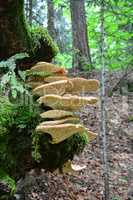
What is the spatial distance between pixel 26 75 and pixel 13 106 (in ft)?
1.53

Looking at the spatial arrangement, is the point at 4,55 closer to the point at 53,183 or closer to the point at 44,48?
the point at 44,48

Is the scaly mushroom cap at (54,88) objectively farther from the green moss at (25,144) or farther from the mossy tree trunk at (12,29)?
the mossy tree trunk at (12,29)

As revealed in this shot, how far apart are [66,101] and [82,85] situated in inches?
18.6

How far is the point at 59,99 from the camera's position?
3.47 m

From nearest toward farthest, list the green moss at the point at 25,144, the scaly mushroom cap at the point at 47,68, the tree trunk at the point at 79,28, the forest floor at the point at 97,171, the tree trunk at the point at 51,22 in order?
the green moss at the point at 25,144 → the scaly mushroom cap at the point at 47,68 → the forest floor at the point at 97,171 → the tree trunk at the point at 79,28 → the tree trunk at the point at 51,22

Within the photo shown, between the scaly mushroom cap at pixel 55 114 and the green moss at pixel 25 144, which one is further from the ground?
the scaly mushroom cap at pixel 55 114

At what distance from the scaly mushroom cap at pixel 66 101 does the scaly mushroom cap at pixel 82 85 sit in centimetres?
33

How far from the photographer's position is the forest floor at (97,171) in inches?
218

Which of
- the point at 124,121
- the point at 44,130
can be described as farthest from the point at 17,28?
the point at 124,121

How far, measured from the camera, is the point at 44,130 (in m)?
3.38

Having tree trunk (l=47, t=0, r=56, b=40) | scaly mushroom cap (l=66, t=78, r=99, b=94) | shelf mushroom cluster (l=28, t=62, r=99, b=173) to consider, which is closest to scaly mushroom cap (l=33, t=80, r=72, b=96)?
shelf mushroom cluster (l=28, t=62, r=99, b=173)

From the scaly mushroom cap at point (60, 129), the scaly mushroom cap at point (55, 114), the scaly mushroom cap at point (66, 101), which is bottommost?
the scaly mushroom cap at point (60, 129)

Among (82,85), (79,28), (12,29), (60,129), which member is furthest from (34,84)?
(79,28)

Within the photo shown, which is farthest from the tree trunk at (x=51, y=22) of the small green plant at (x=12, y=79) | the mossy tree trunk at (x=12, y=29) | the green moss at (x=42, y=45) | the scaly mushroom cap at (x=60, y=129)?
the scaly mushroom cap at (x=60, y=129)
